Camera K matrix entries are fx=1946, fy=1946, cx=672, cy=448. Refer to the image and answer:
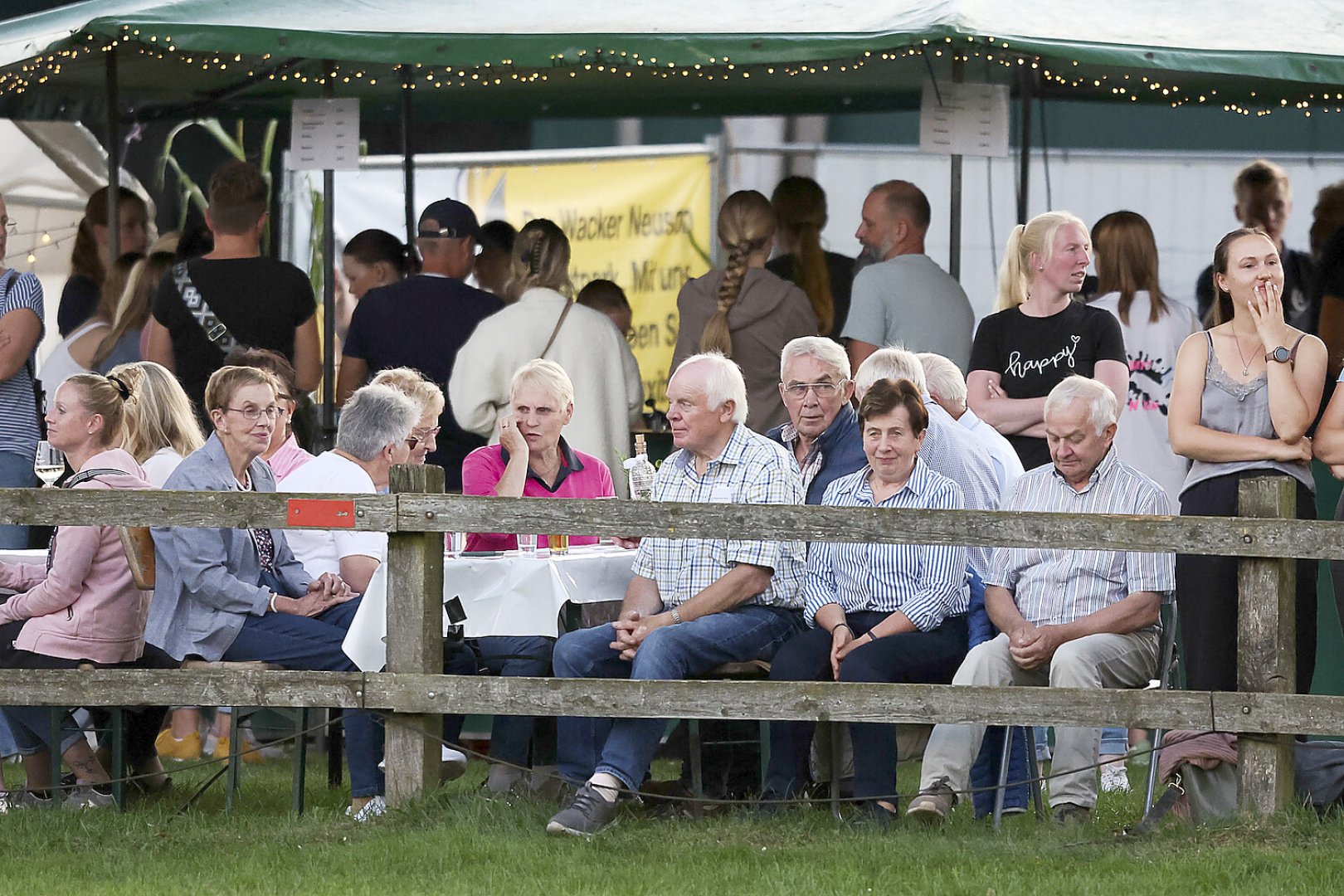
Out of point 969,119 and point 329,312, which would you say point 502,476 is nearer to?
point 969,119

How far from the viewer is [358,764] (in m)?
4.92

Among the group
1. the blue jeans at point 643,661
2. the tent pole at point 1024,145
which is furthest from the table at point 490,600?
the tent pole at point 1024,145

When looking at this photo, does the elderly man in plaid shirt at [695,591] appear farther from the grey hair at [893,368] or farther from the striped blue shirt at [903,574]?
the grey hair at [893,368]

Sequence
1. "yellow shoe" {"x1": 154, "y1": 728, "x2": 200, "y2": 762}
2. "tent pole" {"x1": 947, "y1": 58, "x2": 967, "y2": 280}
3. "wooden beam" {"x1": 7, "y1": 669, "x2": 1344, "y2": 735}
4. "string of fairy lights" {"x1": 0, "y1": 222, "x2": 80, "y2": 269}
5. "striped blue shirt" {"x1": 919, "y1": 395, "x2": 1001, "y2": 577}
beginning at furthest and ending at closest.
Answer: "string of fairy lights" {"x1": 0, "y1": 222, "x2": 80, "y2": 269}
"tent pole" {"x1": 947, "y1": 58, "x2": 967, "y2": 280}
"yellow shoe" {"x1": 154, "y1": 728, "x2": 200, "y2": 762}
"striped blue shirt" {"x1": 919, "y1": 395, "x2": 1001, "y2": 577}
"wooden beam" {"x1": 7, "y1": 669, "x2": 1344, "y2": 735}

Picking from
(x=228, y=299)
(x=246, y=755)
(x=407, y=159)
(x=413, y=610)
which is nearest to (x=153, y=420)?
(x=228, y=299)

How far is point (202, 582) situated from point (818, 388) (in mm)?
1737

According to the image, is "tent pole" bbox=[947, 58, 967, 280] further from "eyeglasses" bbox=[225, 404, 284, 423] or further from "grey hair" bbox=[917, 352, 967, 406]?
"eyeglasses" bbox=[225, 404, 284, 423]

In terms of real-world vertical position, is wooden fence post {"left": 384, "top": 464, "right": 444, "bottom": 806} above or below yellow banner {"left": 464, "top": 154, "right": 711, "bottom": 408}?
below

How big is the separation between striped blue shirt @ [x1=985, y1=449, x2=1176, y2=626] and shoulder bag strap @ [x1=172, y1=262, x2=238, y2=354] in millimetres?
2940

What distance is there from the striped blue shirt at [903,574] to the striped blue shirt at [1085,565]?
132mm

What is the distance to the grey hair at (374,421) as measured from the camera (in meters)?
5.67

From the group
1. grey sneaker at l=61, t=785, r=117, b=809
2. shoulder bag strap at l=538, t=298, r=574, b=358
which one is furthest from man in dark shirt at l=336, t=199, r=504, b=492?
grey sneaker at l=61, t=785, r=117, b=809

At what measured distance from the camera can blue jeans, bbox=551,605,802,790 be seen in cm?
461

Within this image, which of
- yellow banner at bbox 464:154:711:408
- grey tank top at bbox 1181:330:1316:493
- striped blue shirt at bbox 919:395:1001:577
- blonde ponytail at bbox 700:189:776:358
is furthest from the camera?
yellow banner at bbox 464:154:711:408
